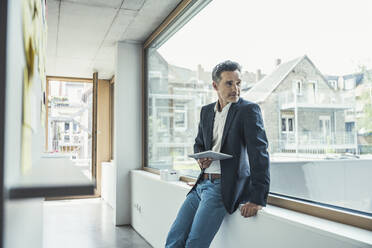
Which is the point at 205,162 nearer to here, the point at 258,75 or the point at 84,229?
the point at 258,75

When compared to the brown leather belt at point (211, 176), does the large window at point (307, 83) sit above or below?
above

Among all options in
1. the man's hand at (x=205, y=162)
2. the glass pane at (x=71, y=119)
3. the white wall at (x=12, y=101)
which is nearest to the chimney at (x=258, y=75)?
the man's hand at (x=205, y=162)

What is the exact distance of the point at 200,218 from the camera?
1.94 m

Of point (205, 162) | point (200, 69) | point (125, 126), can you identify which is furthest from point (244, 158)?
point (125, 126)

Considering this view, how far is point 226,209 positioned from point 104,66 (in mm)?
4922

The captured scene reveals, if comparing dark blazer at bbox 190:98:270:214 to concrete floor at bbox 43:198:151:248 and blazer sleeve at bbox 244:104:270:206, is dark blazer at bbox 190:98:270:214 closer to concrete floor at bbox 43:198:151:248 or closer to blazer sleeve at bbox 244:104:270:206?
blazer sleeve at bbox 244:104:270:206

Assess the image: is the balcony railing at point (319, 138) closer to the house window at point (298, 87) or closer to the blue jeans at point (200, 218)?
the house window at point (298, 87)

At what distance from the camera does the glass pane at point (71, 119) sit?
7.25m

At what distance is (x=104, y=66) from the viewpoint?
627cm

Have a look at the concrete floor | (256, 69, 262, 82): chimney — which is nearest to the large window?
(256, 69, 262, 82): chimney

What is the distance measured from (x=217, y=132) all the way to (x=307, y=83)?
2.09ft

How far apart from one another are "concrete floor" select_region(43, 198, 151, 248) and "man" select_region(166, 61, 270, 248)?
2040 millimetres

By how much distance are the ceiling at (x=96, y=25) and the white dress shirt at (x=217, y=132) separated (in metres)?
1.80

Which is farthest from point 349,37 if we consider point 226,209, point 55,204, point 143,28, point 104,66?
point 55,204
